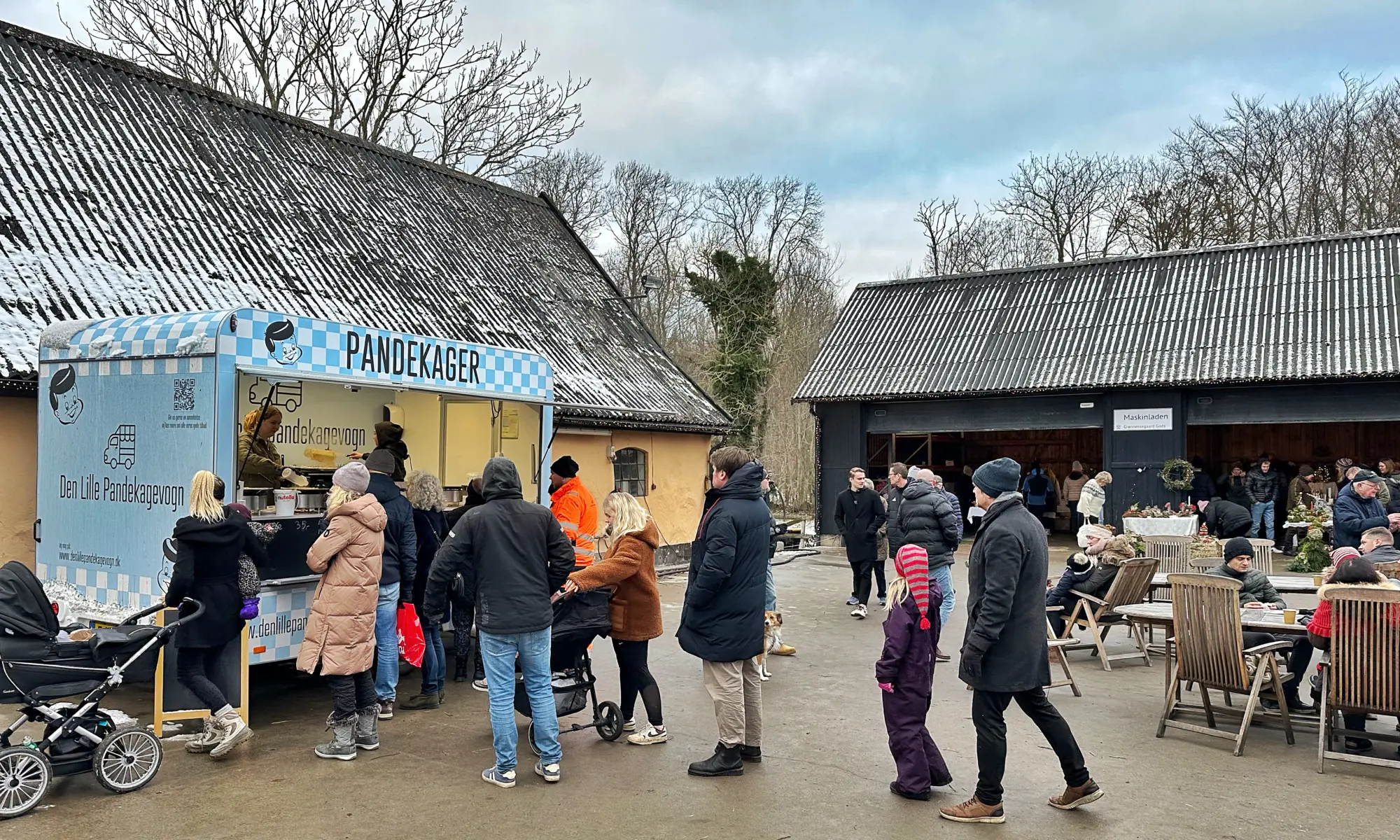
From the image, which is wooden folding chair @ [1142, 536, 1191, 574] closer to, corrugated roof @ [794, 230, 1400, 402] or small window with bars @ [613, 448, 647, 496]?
small window with bars @ [613, 448, 647, 496]

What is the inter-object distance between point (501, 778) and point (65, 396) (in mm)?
4387

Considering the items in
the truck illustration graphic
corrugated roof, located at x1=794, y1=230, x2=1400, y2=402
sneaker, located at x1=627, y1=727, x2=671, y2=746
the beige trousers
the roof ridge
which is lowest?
sneaker, located at x1=627, y1=727, x2=671, y2=746

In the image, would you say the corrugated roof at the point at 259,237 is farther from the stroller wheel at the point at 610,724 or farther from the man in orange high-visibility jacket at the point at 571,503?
the stroller wheel at the point at 610,724

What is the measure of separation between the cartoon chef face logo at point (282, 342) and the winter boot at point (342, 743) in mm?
2327

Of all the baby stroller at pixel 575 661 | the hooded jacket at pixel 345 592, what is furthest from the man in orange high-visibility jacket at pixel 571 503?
the hooded jacket at pixel 345 592

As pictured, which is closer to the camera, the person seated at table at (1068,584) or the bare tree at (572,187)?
the person seated at table at (1068,584)

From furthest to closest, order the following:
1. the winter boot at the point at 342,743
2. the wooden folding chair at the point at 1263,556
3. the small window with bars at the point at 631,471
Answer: the small window with bars at the point at 631,471 → the wooden folding chair at the point at 1263,556 → the winter boot at the point at 342,743

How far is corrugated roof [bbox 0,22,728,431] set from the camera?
422 inches

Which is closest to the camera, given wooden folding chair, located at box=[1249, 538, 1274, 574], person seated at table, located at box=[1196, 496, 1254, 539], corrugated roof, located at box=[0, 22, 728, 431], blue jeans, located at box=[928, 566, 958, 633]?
blue jeans, located at box=[928, 566, 958, 633]

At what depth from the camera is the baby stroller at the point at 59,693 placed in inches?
209

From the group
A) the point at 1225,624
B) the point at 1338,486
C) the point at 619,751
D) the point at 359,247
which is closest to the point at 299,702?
the point at 619,751

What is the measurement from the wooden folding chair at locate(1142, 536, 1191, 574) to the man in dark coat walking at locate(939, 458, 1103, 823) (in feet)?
21.5

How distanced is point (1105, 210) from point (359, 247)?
30874 mm

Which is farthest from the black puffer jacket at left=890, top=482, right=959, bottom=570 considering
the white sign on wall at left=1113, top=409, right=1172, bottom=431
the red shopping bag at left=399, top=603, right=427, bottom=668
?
the white sign on wall at left=1113, top=409, right=1172, bottom=431
